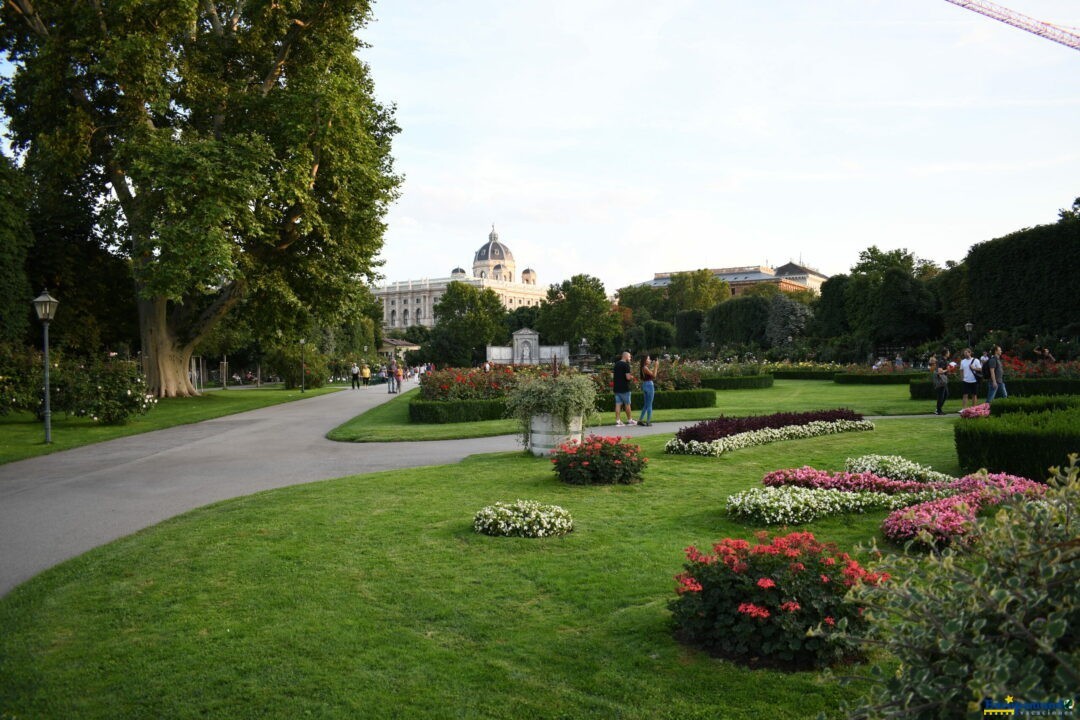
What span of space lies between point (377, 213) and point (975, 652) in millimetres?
24536

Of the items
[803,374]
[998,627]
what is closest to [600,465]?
[998,627]

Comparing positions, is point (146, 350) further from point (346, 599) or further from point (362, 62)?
point (346, 599)

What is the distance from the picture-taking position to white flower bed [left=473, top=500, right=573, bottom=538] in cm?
664

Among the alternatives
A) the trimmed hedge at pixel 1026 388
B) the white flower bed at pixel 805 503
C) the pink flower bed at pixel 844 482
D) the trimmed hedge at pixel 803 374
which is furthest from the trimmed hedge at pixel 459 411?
the trimmed hedge at pixel 803 374

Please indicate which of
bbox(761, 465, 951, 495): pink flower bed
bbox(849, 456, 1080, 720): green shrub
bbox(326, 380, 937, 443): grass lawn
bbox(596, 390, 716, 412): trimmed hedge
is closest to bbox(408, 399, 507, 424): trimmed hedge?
bbox(326, 380, 937, 443): grass lawn

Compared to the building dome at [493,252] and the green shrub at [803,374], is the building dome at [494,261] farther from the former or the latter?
the green shrub at [803,374]

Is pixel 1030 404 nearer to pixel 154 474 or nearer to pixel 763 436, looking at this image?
pixel 763 436

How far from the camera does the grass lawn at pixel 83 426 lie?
1462 cm

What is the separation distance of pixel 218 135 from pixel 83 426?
964 cm

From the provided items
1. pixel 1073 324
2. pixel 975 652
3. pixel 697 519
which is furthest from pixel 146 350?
pixel 1073 324

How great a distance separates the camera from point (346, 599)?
509cm

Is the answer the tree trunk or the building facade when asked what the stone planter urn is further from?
the building facade

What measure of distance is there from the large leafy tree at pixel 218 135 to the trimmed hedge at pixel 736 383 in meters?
14.3

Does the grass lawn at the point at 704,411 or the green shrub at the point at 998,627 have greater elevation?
the green shrub at the point at 998,627
